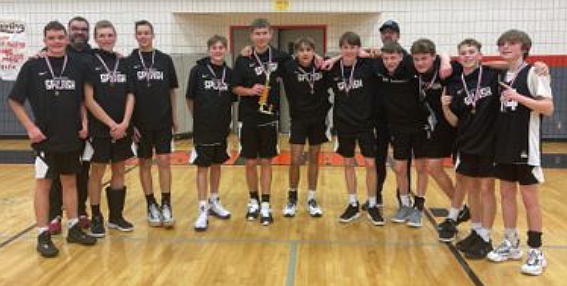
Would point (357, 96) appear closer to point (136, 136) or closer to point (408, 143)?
point (408, 143)

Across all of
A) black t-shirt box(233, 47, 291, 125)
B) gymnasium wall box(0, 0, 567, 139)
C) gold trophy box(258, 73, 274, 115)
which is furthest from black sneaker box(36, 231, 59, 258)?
gymnasium wall box(0, 0, 567, 139)

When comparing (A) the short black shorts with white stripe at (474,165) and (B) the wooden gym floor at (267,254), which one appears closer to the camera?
(B) the wooden gym floor at (267,254)

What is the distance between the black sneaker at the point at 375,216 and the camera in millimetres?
4704

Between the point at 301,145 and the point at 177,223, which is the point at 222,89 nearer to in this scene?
the point at 301,145

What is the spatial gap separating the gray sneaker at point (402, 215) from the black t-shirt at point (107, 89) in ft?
7.91

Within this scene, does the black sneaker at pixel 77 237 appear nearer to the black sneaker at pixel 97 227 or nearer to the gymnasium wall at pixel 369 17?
the black sneaker at pixel 97 227

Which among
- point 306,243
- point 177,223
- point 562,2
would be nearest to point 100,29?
point 177,223

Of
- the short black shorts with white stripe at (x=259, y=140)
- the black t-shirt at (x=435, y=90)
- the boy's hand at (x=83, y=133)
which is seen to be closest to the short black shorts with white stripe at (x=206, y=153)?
the short black shorts with white stripe at (x=259, y=140)

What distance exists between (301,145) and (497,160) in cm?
176

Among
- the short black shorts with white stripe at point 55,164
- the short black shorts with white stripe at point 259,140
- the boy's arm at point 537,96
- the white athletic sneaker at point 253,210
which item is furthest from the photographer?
the white athletic sneaker at point 253,210

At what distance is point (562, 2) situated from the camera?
9.02m

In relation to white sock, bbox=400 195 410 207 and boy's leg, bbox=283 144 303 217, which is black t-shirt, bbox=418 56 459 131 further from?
boy's leg, bbox=283 144 303 217

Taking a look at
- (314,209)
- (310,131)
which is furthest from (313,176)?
(310,131)

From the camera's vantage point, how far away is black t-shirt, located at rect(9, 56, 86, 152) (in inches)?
153
